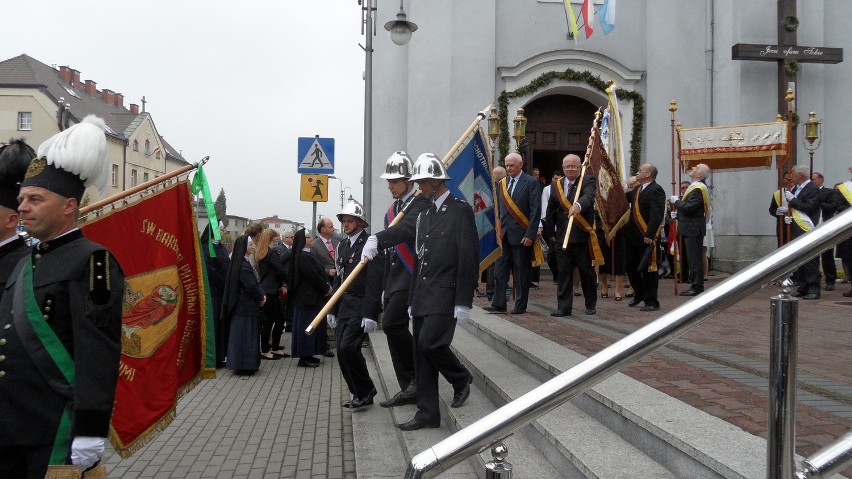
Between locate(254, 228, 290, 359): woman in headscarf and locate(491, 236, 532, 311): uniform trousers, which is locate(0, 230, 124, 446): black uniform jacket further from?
locate(254, 228, 290, 359): woman in headscarf

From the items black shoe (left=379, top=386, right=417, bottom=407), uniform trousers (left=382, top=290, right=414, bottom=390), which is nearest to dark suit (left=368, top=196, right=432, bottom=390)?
uniform trousers (left=382, top=290, right=414, bottom=390)

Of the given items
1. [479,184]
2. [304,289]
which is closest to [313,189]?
[304,289]

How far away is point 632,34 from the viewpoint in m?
16.1

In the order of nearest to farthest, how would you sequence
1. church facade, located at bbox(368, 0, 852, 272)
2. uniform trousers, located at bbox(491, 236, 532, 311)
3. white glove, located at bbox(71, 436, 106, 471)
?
white glove, located at bbox(71, 436, 106, 471), uniform trousers, located at bbox(491, 236, 532, 311), church facade, located at bbox(368, 0, 852, 272)

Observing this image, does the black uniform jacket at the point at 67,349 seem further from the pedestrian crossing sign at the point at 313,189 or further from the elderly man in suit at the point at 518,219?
the pedestrian crossing sign at the point at 313,189

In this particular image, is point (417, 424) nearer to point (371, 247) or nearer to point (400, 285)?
point (400, 285)

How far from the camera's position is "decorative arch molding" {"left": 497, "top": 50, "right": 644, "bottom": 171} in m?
15.5

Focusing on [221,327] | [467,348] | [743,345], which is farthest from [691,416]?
[221,327]

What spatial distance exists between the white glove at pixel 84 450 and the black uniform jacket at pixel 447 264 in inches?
115

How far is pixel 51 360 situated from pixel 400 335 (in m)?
3.82

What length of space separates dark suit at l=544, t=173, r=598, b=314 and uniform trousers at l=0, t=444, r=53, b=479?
6669 millimetres

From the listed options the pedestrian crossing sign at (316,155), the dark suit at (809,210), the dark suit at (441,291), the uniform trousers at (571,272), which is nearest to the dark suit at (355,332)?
the dark suit at (441,291)

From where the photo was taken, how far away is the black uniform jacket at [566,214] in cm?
837

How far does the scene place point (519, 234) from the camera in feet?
28.5
